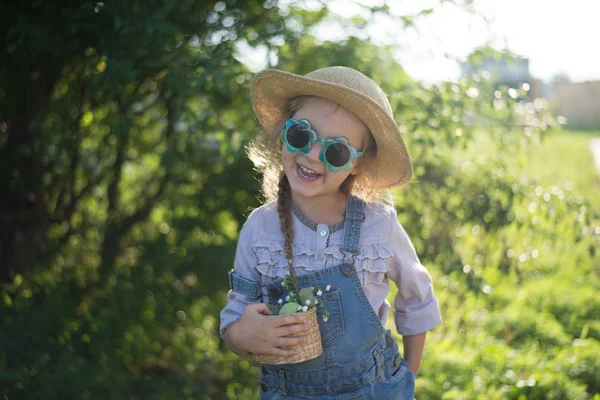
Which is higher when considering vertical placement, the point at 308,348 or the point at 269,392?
the point at 308,348

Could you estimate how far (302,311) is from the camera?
1868 millimetres

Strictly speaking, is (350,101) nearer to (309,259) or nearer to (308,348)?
(309,259)

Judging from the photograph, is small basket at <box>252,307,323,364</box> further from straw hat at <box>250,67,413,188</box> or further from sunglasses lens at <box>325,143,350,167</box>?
straw hat at <box>250,67,413,188</box>

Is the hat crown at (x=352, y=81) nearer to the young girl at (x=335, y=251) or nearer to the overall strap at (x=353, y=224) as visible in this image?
the young girl at (x=335, y=251)

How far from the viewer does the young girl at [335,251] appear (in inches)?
77.0

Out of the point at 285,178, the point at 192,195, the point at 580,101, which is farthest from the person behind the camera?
the point at 580,101

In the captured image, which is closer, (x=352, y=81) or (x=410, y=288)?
(x=352, y=81)

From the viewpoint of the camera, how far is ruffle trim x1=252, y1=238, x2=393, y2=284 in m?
2.02

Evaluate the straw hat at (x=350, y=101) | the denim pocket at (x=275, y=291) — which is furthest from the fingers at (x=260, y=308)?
the straw hat at (x=350, y=101)

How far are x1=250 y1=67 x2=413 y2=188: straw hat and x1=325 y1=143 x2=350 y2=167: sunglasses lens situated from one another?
5.0 inches

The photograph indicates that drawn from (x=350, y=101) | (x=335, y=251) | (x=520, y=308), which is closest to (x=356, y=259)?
(x=335, y=251)

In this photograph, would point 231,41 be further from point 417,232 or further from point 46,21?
point 417,232

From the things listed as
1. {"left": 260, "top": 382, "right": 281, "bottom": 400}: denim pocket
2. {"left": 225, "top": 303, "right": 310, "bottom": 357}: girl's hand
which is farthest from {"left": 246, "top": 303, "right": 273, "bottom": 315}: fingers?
{"left": 260, "top": 382, "right": 281, "bottom": 400}: denim pocket

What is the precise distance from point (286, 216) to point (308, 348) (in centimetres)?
41
